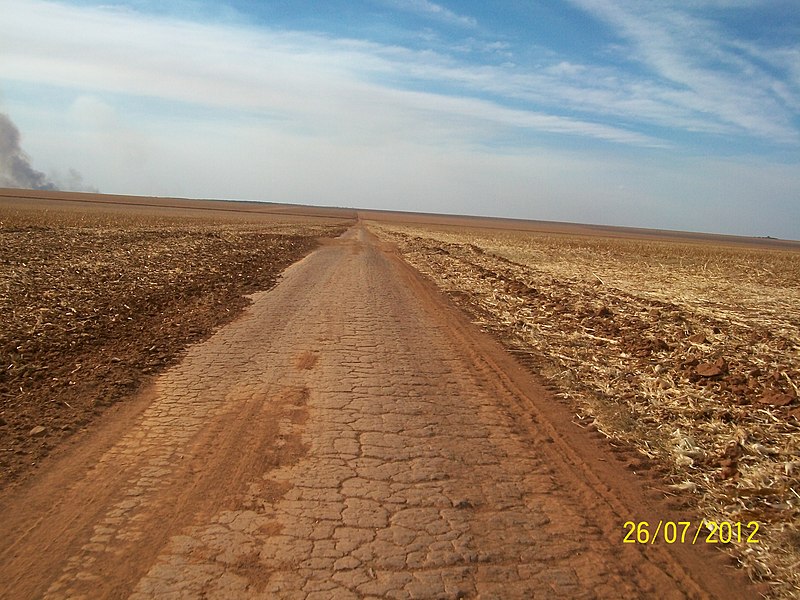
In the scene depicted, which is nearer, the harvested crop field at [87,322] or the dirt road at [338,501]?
the dirt road at [338,501]

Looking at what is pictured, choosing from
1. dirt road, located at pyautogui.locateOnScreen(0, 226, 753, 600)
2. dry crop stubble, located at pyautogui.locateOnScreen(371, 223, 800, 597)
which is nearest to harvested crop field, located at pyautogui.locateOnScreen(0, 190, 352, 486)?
dirt road, located at pyautogui.locateOnScreen(0, 226, 753, 600)

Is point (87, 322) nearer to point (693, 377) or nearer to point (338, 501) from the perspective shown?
point (338, 501)

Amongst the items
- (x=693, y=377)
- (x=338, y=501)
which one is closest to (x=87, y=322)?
(x=338, y=501)

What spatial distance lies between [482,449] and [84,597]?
128 inches

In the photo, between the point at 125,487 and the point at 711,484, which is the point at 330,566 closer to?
the point at 125,487

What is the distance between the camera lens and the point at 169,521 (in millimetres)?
3889

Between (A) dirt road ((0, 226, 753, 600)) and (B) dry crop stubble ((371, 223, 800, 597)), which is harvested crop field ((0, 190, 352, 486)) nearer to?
(A) dirt road ((0, 226, 753, 600))

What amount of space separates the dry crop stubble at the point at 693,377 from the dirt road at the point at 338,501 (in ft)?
1.58

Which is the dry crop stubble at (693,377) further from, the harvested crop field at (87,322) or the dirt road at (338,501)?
the harvested crop field at (87,322)

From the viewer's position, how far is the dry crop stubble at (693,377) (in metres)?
4.57

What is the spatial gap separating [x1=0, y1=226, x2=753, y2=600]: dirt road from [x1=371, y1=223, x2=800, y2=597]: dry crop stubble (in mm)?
481

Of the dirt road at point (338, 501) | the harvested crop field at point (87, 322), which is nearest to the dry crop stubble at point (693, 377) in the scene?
the dirt road at point (338, 501)

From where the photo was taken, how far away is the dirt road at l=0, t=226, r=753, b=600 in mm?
3396

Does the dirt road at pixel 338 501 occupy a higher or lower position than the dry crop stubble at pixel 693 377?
lower
